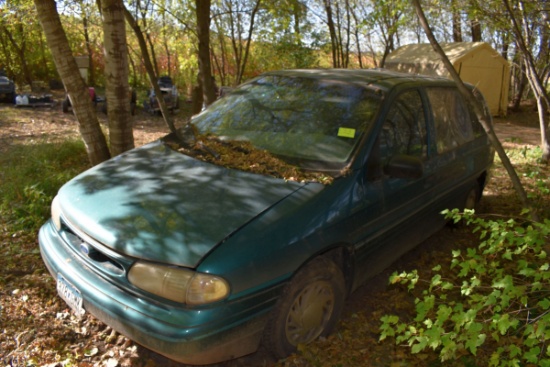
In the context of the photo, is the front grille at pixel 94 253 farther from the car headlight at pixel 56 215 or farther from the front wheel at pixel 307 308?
the front wheel at pixel 307 308

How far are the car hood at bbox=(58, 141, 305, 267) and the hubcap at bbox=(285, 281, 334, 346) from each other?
60cm

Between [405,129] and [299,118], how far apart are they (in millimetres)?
847

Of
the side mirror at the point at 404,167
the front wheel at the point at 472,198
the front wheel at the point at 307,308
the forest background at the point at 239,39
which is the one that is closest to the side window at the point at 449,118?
the front wheel at the point at 472,198

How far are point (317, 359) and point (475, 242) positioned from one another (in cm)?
275

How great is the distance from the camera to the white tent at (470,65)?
50.3 ft

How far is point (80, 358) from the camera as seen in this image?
2.74 meters

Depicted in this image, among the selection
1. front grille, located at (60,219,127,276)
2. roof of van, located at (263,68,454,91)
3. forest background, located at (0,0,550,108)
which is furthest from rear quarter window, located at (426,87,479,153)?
forest background, located at (0,0,550,108)

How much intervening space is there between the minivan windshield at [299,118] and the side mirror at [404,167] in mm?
288

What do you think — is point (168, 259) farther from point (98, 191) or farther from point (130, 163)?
point (130, 163)

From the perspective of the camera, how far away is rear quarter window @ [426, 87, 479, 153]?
394 cm

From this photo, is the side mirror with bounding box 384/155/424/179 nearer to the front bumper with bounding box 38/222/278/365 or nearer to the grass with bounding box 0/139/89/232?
the front bumper with bounding box 38/222/278/365

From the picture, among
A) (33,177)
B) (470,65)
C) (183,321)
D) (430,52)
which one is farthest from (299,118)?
(430,52)

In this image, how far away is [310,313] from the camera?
8.84 ft

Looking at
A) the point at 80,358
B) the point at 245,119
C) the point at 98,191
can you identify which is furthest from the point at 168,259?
the point at 245,119
